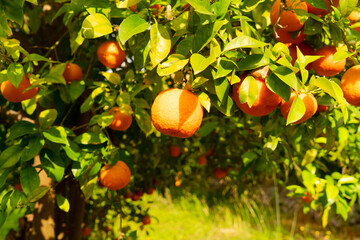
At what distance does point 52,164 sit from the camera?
1.07 meters

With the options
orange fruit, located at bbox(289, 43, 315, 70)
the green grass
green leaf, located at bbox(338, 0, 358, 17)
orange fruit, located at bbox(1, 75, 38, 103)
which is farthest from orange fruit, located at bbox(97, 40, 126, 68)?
the green grass

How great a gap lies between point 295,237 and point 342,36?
164 inches

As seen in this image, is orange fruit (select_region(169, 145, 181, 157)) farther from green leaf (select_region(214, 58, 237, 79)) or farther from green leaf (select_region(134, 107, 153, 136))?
green leaf (select_region(214, 58, 237, 79))

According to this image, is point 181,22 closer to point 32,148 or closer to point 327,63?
point 327,63

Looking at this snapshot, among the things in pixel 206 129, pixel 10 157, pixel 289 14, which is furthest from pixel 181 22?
pixel 206 129

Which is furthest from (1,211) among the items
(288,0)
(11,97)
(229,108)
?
(288,0)

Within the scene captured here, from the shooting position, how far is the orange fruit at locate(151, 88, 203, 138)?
77 centimetres

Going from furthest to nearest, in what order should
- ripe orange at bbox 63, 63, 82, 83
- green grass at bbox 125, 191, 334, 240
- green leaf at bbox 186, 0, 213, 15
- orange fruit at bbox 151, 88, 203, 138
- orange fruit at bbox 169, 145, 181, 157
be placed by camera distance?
green grass at bbox 125, 191, 334, 240, orange fruit at bbox 169, 145, 181, 157, ripe orange at bbox 63, 63, 82, 83, orange fruit at bbox 151, 88, 203, 138, green leaf at bbox 186, 0, 213, 15

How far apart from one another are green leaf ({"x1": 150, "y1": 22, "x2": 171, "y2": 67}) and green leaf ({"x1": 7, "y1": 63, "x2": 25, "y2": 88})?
426 millimetres

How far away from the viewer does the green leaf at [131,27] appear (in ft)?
2.43

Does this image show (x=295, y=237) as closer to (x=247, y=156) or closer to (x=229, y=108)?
(x=247, y=156)

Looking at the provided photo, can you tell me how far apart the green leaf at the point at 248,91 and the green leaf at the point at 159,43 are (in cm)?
19

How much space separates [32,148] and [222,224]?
183 inches

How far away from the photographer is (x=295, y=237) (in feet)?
14.9
